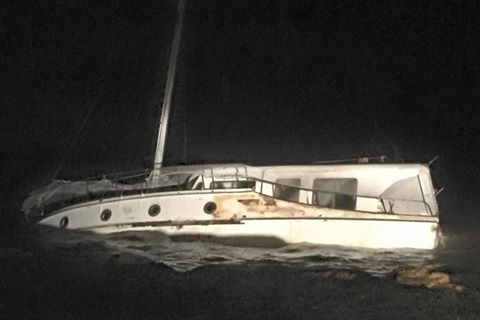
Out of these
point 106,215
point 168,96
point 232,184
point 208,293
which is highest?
point 168,96

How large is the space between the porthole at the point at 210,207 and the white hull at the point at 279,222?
Result: 0.08m

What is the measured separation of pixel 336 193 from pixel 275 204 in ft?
6.33

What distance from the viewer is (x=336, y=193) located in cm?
1994

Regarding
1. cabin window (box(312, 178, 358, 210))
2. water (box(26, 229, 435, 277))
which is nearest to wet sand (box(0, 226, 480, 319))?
water (box(26, 229, 435, 277))

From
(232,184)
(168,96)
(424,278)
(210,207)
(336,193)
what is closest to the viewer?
(424,278)

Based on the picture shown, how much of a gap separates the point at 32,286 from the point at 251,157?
2301 centimetres

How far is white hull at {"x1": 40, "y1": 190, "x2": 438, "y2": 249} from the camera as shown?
1881cm

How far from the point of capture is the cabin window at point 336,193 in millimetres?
20016

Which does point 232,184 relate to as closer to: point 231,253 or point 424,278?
point 231,253

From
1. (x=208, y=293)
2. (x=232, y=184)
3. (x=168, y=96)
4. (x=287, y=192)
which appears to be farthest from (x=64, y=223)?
(x=208, y=293)

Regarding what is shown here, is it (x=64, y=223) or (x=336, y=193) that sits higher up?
(x=336, y=193)

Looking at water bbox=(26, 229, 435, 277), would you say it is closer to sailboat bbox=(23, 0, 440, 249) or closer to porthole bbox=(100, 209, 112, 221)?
sailboat bbox=(23, 0, 440, 249)

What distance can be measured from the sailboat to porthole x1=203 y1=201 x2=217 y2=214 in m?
0.03

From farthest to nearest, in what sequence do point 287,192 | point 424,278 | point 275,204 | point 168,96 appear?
point 168,96 → point 287,192 → point 275,204 → point 424,278
